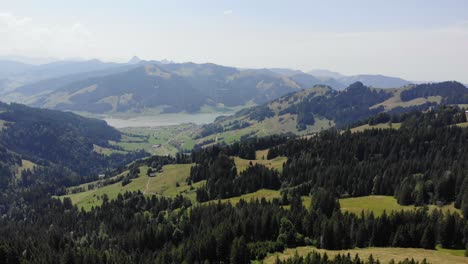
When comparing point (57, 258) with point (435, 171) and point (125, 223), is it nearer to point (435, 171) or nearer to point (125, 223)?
point (125, 223)

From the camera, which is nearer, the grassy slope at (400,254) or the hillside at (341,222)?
the grassy slope at (400,254)

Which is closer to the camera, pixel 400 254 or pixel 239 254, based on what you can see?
pixel 400 254

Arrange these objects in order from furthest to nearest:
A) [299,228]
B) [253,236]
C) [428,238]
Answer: [253,236] < [299,228] < [428,238]

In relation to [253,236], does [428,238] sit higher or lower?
higher

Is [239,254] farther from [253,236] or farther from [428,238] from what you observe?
[428,238]

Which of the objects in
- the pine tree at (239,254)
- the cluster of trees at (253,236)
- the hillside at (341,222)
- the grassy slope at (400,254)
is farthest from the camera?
the cluster of trees at (253,236)

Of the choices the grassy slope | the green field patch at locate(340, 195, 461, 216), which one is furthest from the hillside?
the green field patch at locate(340, 195, 461, 216)

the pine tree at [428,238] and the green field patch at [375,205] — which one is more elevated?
the pine tree at [428,238]

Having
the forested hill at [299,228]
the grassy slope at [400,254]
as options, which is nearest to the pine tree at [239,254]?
the forested hill at [299,228]

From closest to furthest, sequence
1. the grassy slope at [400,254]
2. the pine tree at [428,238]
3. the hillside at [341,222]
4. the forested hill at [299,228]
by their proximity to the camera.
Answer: the grassy slope at [400,254], the pine tree at [428,238], the hillside at [341,222], the forested hill at [299,228]

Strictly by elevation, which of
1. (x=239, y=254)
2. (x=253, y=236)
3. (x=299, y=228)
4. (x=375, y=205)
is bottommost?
(x=253, y=236)

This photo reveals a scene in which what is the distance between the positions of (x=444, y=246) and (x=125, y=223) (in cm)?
12998

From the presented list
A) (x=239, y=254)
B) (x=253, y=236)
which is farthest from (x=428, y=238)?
(x=239, y=254)

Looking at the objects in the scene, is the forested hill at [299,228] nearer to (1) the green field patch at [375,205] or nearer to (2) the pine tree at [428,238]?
(2) the pine tree at [428,238]
